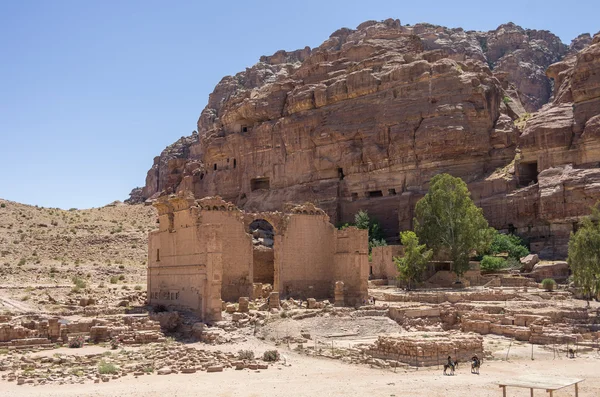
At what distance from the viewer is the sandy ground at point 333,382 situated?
17.0 meters

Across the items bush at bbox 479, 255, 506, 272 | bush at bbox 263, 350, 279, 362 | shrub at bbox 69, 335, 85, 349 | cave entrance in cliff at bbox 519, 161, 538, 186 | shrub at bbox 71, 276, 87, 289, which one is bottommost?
bush at bbox 263, 350, 279, 362

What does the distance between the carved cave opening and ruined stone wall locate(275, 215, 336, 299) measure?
36.3m

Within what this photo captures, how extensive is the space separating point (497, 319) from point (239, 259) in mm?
11618

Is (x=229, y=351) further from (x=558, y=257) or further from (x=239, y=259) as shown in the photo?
(x=558, y=257)

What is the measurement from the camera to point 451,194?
1759 inches

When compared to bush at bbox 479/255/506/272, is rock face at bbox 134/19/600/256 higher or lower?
higher

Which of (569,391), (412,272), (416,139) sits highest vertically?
(416,139)

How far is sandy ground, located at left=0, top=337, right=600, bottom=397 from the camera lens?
55.7ft

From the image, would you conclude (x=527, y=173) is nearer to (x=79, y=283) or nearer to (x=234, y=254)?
(x=234, y=254)

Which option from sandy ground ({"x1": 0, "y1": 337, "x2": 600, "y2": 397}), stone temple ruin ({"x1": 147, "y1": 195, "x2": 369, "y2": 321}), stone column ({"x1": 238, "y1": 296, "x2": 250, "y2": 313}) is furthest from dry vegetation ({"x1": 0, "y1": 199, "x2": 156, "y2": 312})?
sandy ground ({"x1": 0, "y1": 337, "x2": 600, "y2": 397})

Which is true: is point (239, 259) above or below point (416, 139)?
below

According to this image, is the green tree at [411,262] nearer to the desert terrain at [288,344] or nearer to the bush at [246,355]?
the desert terrain at [288,344]

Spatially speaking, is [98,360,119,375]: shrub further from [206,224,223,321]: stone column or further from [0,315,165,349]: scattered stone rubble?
[206,224,223,321]: stone column

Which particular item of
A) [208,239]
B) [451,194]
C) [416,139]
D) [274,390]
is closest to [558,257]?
[451,194]
